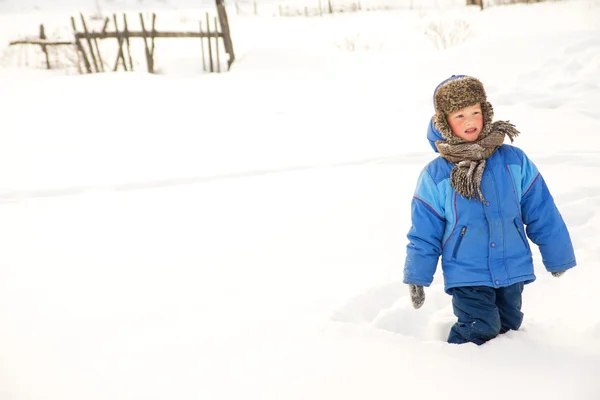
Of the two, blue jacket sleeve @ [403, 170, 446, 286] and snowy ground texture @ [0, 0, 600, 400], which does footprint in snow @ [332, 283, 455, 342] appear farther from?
blue jacket sleeve @ [403, 170, 446, 286]

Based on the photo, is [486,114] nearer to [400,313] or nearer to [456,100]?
[456,100]

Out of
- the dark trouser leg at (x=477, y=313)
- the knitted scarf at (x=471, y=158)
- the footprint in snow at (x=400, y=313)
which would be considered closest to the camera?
the knitted scarf at (x=471, y=158)

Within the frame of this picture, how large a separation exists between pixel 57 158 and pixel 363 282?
3.66 m

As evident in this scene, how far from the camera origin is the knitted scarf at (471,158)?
1.82 m

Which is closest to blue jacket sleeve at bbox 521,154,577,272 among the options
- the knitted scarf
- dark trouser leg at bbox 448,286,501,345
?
the knitted scarf

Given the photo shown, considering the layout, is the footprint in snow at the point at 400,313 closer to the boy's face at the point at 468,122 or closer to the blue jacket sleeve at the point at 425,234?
the blue jacket sleeve at the point at 425,234

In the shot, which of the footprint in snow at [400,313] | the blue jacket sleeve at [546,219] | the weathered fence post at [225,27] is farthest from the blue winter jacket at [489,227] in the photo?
the weathered fence post at [225,27]

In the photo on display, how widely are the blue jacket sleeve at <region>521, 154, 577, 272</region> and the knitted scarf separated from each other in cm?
16

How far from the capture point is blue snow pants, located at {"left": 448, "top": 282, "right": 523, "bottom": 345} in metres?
1.94

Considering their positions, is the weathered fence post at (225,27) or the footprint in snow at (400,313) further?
the weathered fence post at (225,27)

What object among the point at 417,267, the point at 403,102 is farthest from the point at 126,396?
the point at 403,102

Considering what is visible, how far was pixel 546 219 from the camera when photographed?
192 cm

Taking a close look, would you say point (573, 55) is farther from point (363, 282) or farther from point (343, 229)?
point (363, 282)

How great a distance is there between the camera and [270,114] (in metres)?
6.50
